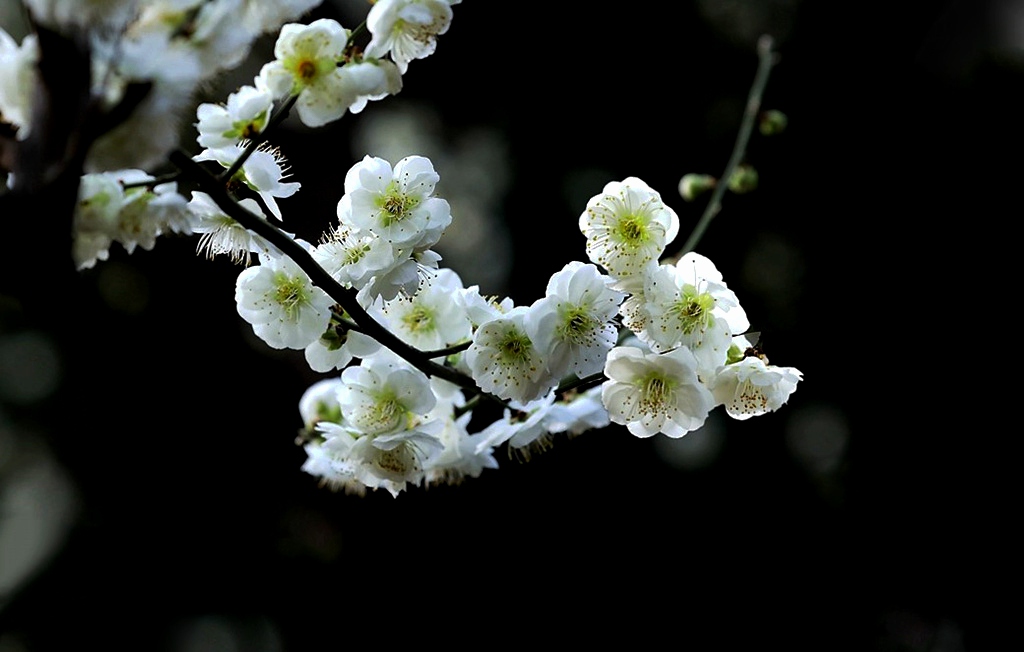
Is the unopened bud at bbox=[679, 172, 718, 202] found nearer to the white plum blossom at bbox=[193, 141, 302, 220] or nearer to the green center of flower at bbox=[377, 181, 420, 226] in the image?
the green center of flower at bbox=[377, 181, 420, 226]

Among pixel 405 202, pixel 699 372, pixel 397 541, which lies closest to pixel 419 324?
pixel 405 202

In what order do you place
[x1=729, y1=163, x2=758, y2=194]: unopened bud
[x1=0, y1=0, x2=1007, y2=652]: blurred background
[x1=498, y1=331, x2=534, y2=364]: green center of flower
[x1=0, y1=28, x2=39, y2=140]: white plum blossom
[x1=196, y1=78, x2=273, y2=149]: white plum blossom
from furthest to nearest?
[x1=0, y1=0, x2=1007, y2=652]: blurred background
[x1=729, y1=163, x2=758, y2=194]: unopened bud
[x1=498, y1=331, x2=534, y2=364]: green center of flower
[x1=196, y1=78, x2=273, y2=149]: white plum blossom
[x1=0, y1=28, x2=39, y2=140]: white plum blossom

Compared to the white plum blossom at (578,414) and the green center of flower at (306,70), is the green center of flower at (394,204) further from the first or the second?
the white plum blossom at (578,414)

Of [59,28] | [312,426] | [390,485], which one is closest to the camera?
[59,28]

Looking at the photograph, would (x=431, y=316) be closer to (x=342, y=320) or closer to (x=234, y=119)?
(x=342, y=320)

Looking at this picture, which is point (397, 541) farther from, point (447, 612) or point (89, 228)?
point (89, 228)

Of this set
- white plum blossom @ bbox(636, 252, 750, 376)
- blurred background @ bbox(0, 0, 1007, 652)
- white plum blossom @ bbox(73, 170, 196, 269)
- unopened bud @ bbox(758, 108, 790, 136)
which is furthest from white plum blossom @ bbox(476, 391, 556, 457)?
blurred background @ bbox(0, 0, 1007, 652)
